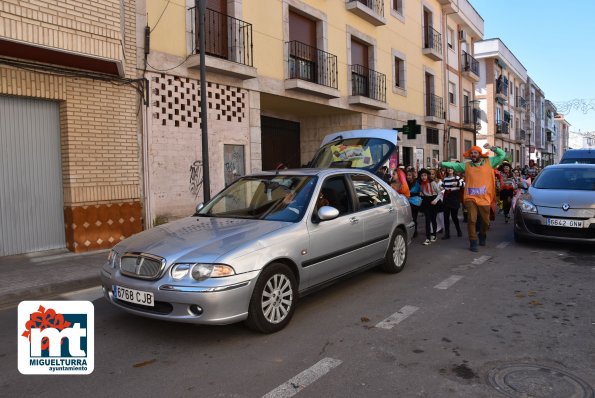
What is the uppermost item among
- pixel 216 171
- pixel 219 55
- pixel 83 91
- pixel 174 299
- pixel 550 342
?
pixel 219 55

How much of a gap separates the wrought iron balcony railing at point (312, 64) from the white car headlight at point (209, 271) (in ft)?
34.5

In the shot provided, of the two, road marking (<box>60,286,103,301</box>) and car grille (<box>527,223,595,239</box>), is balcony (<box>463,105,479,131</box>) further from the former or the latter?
road marking (<box>60,286,103,301</box>)

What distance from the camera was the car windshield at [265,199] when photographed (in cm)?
482

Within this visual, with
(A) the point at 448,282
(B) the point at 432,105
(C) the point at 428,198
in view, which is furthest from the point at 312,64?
(A) the point at 448,282

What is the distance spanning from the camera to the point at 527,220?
814cm

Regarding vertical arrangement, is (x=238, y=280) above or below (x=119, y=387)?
above

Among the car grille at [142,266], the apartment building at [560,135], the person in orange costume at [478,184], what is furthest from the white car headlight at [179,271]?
the apartment building at [560,135]

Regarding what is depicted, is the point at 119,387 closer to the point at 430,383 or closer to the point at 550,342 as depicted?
the point at 430,383

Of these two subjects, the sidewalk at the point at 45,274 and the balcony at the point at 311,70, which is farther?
the balcony at the point at 311,70

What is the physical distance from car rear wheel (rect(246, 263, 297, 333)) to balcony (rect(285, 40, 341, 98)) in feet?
30.6

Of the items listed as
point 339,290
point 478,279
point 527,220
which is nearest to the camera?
point 339,290

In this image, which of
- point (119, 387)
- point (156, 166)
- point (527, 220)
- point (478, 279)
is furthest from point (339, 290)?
point (156, 166)

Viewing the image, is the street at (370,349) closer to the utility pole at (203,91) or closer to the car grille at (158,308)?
the car grille at (158,308)

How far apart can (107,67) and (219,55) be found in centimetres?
362
